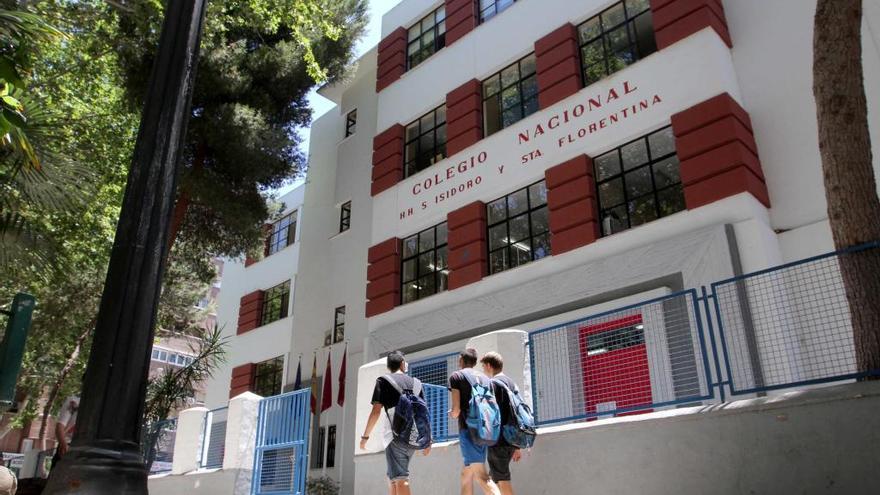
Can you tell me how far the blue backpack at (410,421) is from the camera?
282 inches

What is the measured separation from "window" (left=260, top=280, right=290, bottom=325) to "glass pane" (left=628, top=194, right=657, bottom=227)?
14.2 meters

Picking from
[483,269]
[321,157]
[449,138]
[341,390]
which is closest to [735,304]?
[483,269]

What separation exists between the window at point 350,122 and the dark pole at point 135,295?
19.3 metres

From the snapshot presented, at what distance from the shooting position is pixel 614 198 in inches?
547

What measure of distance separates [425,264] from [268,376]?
29.7ft

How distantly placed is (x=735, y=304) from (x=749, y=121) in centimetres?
648

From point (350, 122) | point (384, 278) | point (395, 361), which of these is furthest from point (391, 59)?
point (395, 361)

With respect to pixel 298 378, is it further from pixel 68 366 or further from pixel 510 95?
pixel 510 95

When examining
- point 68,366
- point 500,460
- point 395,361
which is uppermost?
point 68,366

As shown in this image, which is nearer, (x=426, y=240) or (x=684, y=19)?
(x=684, y=19)

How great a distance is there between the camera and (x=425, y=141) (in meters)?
19.3

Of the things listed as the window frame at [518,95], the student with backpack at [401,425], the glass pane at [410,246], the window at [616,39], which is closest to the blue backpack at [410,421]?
the student with backpack at [401,425]

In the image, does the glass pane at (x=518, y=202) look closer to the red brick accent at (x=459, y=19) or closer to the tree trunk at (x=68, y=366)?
the red brick accent at (x=459, y=19)

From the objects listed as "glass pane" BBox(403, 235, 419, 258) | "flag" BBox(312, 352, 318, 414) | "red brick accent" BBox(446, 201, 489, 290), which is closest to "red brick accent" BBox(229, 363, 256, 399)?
"flag" BBox(312, 352, 318, 414)
